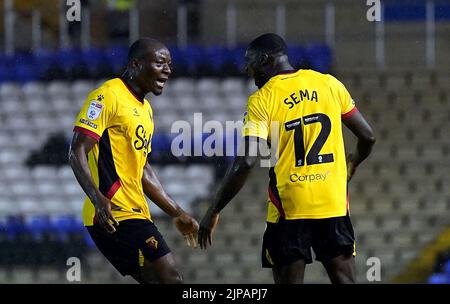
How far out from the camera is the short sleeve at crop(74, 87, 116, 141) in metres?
6.66

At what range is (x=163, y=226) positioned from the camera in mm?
11945

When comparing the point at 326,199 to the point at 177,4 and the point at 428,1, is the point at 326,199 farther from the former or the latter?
the point at 177,4

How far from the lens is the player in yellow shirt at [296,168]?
6438 millimetres

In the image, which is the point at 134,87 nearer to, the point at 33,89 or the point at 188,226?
the point at 188,226

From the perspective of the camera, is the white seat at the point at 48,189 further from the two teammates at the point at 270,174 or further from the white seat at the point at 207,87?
the two teammates at the point at 270,174

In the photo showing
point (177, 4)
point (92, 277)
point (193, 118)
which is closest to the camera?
point (92, 277)

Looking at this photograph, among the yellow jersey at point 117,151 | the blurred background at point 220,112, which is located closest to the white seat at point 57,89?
the blurred background at point 220,112

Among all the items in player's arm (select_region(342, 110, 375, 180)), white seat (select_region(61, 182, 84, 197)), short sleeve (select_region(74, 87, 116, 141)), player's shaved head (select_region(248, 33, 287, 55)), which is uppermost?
player's shaved head (select_region(248, 33, 287, 55))

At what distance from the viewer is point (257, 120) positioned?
6402 millimetres

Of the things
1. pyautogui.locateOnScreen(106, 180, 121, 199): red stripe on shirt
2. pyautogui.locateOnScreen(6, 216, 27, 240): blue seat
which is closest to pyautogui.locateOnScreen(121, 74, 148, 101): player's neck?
pyautogui.locateOnScreen(106, 180, 121, 199): red stripe on shirt

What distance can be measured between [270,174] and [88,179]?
105 centimetres

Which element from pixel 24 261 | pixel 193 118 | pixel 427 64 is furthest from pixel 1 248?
pixel 427 64

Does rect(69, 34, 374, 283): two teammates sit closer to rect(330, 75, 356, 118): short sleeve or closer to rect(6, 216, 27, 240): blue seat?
rect(330, 75, 356, 118): short sleeve

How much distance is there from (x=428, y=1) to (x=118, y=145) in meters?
7.09
